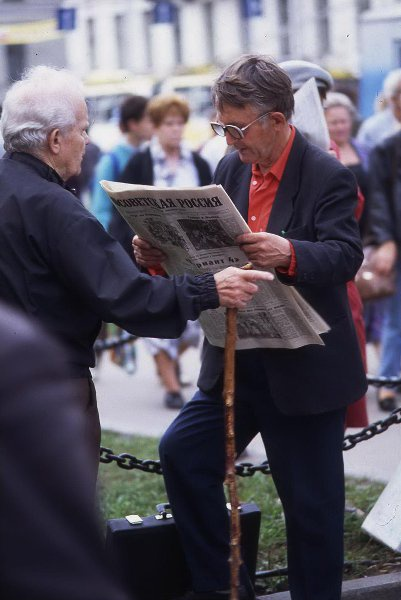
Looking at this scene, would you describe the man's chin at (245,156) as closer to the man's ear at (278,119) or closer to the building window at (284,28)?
the man's ear at (278,119)

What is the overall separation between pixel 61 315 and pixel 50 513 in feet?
6.15

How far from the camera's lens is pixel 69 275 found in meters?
3.29

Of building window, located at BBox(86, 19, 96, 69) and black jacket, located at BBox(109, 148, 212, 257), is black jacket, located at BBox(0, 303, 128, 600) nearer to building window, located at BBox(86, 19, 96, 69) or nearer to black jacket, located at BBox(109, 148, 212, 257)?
black jacket, located at BBox(109, 148, 212, 257)

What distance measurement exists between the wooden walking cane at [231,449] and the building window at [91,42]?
4484 centimetres

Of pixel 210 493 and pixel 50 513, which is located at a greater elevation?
pixel 50 513

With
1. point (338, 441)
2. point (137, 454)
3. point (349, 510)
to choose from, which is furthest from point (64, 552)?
point (137, 454)

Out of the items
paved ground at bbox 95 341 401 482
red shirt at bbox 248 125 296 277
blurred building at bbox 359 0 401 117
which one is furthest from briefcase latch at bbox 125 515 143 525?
blurred building at bbox 359 0 401 117

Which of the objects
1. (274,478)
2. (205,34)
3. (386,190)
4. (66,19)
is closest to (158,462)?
(274,478)

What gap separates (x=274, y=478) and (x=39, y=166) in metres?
1.24

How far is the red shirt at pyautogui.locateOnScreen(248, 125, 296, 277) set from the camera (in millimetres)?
3701

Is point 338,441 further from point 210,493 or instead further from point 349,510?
point 349,510

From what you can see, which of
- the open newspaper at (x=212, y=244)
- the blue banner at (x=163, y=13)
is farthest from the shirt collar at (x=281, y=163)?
the blue banner at (x=163, y=13)

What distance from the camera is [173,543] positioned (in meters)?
4.13

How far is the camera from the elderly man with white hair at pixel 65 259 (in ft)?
10.7
